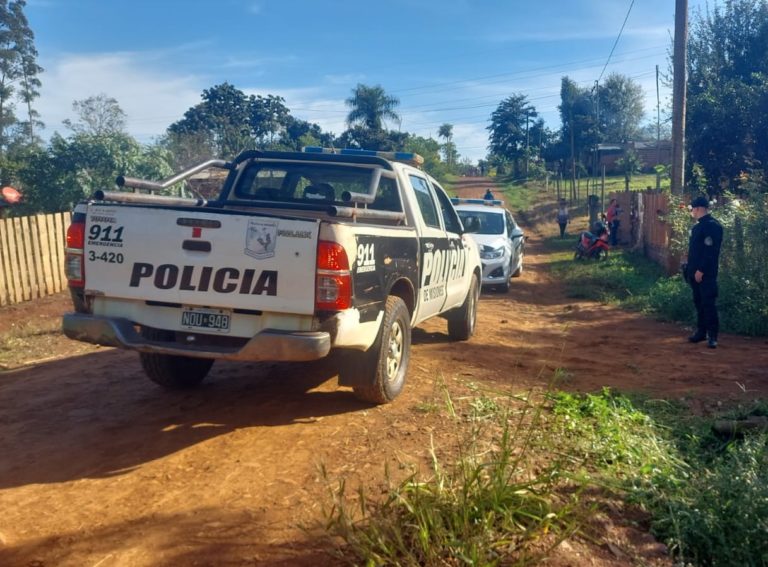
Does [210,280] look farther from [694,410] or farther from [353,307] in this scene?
[694,410]

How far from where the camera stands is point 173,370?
19.8ft

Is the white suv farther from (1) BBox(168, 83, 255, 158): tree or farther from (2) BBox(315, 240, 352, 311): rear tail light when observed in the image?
(1) BBox(168, 83, 255, 158): tree

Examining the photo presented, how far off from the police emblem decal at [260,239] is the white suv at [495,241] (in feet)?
28.4

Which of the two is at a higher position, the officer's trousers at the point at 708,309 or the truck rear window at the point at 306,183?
the truck rear window at the point at 306,183

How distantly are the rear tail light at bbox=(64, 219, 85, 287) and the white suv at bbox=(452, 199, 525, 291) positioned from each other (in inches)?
348

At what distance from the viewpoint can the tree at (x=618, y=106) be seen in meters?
72.1

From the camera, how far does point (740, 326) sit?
32.4ft

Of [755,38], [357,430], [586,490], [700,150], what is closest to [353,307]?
[357,430]

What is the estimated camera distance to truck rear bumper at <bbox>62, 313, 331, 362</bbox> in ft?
14.9

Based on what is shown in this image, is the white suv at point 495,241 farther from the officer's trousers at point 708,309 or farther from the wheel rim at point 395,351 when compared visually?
the wheel rim at point 395,351

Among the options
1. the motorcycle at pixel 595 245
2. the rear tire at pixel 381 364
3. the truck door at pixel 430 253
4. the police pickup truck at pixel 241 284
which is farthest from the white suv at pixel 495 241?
the police pickup truck at pixel 241 284

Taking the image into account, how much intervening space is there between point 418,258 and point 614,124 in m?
73.1

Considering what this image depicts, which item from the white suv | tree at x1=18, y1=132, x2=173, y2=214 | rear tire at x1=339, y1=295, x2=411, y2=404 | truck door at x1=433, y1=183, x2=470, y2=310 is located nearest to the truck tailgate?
rear tire at x1=339, y1=295, x2=411, y2=404

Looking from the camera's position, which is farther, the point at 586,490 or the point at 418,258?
the point at 418,258
